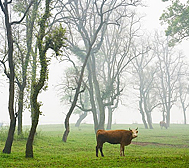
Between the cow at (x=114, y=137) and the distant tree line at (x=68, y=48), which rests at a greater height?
the distant tree line at (x=68, y=48)

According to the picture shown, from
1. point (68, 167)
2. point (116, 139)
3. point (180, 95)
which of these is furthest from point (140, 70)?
point (68, 167)

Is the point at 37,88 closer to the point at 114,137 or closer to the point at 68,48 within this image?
the point at 114,137

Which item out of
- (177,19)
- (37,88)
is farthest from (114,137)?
A: (177,19)

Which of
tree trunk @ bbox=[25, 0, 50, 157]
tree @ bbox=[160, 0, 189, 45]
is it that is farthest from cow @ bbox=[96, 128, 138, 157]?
tree @ bbox=[160, 0, 189, 45]

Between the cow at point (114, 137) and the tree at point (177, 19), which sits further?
the tree at point (177, 19)

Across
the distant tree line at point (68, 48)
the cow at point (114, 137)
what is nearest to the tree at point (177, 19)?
the distant tree line at point (68, 48)

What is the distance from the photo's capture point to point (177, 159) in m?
12.2

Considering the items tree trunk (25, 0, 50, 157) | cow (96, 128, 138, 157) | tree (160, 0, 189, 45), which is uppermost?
tree (160, 0, 189, 45)

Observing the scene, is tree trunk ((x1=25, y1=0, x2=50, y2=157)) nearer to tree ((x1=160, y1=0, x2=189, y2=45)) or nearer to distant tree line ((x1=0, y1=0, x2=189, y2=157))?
distant tree line ((x1=0, y1=0, x2=189, y2=157))

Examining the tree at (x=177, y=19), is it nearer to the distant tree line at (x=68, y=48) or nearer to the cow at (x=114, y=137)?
the distant tree line at (x=68, y=48)

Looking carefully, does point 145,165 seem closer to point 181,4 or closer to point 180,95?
point 181,4

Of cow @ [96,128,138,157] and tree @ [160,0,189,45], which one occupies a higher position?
tree @ [160,0,189,45]

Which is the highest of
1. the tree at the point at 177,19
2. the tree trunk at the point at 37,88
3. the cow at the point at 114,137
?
the tree at the point at 177,19

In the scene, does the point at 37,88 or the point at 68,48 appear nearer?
the point at 37,88
